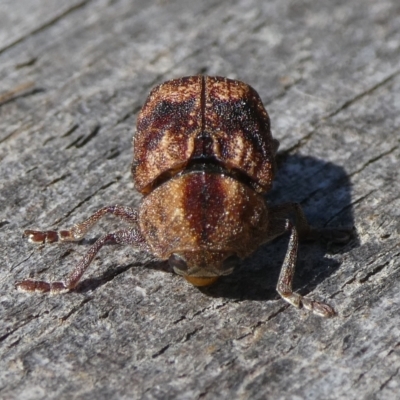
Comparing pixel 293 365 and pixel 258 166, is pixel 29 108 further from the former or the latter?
pixel 293 365

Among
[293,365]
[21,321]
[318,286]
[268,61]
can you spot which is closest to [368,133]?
[268,61]

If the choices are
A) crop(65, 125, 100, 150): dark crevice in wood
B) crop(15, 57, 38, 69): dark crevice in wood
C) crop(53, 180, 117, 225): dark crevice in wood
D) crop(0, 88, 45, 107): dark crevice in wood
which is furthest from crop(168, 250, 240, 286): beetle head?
crop(15, 57, 38, 69): dark crevice in wood

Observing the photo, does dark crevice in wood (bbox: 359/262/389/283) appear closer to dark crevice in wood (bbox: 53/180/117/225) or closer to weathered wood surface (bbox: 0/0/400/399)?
weathered wood surface (bbox: 0/0/400/399)

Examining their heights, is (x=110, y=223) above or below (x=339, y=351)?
above

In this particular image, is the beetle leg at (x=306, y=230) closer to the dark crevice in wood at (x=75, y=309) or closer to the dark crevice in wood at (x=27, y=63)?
the dark crevice in wood at (x=75, y=309)

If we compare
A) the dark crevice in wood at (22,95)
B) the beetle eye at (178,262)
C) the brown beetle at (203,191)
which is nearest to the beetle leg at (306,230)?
the brown beetle at (203,191)
